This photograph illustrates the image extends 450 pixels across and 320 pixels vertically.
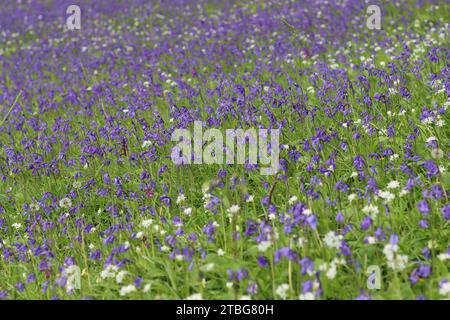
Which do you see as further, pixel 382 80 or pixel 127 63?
pixel 127 63

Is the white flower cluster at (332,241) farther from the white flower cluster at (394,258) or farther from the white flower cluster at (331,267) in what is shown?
the white flower cluster at (394,258)

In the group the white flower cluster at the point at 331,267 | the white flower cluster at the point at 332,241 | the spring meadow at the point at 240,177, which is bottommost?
the white flower cluster at the point at 331,267

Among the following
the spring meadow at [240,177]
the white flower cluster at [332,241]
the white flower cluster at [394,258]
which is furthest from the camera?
the spring meadow at [240,177]

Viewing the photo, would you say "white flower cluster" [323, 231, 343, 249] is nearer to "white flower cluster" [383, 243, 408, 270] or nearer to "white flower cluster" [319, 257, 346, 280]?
"white flower cluster" [319, 257, 346, 280]

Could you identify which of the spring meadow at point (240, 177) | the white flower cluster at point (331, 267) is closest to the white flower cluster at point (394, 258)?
the spring meadow at point (240, 177)

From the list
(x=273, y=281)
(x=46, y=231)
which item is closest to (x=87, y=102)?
(x=46, y=231)

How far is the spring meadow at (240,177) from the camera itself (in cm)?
355

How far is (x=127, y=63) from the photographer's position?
9672 mm

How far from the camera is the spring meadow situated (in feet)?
11.6

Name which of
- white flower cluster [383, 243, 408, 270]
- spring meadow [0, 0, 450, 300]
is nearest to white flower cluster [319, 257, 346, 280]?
spring meadow [0, 0, 450, 300]

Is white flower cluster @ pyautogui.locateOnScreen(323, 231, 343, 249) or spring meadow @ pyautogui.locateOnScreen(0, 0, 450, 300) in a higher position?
spring meadow @ pyautogui.locateOnScreen(0, 0, 450, 300)
